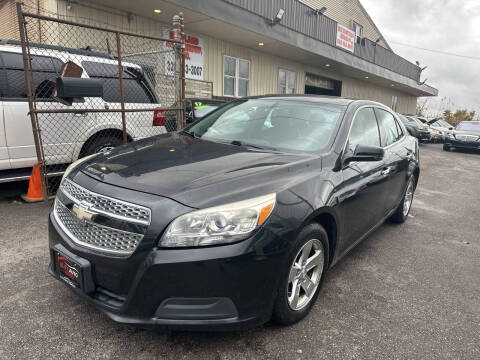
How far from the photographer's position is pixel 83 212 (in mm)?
2090

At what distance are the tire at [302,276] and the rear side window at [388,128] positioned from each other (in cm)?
188

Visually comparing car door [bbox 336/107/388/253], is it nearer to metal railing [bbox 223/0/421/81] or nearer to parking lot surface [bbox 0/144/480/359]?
parking lot surface [bbox 0/144/480/359]

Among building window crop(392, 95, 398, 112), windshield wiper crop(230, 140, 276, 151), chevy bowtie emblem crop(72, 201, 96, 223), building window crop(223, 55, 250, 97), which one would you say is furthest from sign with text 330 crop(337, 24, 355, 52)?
chevy bowtie emblem crop(72, 201, 96, 223)

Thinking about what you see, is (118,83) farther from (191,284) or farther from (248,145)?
(191,284)

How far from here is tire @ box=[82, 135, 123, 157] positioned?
17.1 feet

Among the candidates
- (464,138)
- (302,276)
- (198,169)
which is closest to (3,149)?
(198,169)

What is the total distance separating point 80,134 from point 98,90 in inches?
34.3

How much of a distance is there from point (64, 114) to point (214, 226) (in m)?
4.08

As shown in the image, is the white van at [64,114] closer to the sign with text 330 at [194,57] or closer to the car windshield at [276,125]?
the car windshield at [276,125]

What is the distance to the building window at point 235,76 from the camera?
41.6 feet

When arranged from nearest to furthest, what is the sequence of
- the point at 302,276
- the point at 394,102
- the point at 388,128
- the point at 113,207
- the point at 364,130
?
the point at 113,207, the point at 302,276, the point at 364,130, the point at 388,128, the point at 394,102

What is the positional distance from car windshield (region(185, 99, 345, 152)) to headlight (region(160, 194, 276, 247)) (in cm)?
110

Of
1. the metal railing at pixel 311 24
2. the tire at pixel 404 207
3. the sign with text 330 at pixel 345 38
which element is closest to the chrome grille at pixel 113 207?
the tire at pixel 404 207

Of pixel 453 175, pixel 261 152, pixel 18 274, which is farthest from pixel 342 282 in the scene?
pixel 453 175
